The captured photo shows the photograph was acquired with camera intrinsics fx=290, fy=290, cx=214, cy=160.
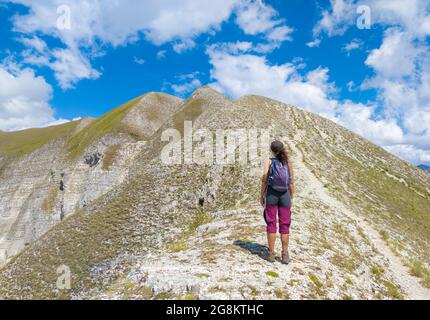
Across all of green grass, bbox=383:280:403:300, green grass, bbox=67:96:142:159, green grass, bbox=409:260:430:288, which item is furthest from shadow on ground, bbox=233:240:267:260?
green grass, bbox=67:96:142:159

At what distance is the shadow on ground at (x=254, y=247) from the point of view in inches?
527

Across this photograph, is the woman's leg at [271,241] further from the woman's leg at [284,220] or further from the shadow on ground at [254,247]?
the shadow on ground at [254,247]

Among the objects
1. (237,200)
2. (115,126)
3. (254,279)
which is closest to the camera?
(254,279)

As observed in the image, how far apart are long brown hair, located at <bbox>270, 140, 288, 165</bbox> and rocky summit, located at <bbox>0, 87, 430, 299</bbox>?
4430 millimetres

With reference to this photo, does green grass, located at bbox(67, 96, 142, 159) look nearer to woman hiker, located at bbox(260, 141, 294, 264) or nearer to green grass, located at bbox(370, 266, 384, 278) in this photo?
green grass, located at bbox(370, 266, 384, 278)

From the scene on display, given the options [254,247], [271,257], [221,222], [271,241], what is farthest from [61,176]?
[271,241]

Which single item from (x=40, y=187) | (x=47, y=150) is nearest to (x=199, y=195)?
(x=40, y=187)

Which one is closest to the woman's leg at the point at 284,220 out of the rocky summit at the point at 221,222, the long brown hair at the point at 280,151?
the rocky summit at the point at 221,222

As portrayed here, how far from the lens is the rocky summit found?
11936mm

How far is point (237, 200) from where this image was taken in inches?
1209

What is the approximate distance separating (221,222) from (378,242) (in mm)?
12153

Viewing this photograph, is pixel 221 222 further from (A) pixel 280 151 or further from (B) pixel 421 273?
(B) pixel 421 273
